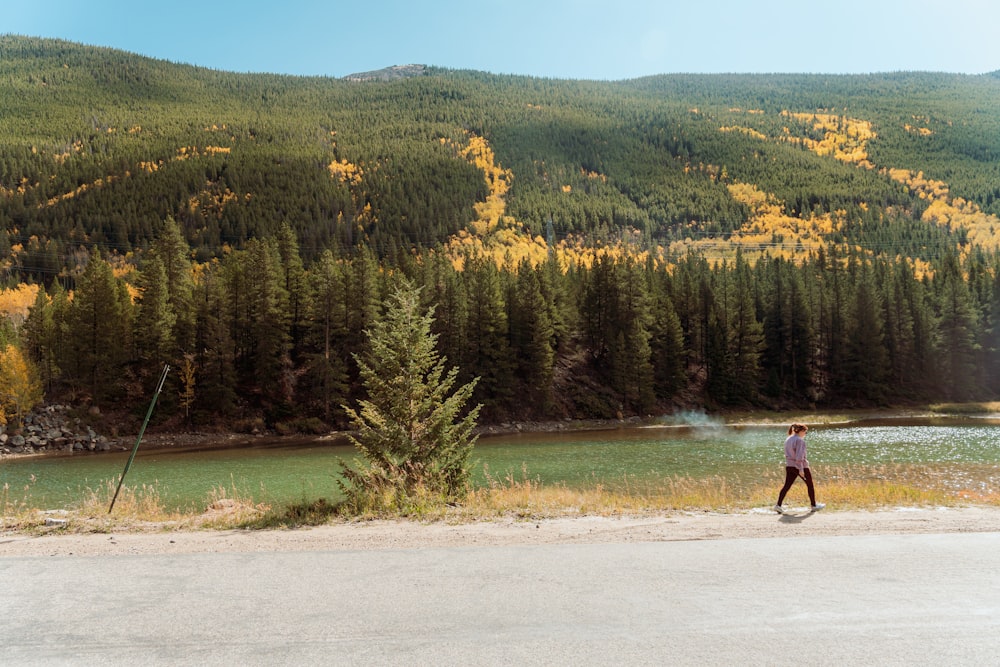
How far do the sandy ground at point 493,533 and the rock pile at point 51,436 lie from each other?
160ft

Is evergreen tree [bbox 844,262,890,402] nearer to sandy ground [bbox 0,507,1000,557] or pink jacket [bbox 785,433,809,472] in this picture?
pink jacket [bbox 785,433,809,472]

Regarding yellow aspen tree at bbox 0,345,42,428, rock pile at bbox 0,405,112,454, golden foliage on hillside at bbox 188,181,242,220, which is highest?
golden foliage on hillside at bbox 188,181,242,220

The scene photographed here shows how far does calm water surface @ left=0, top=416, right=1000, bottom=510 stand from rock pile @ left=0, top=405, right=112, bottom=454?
182 inches

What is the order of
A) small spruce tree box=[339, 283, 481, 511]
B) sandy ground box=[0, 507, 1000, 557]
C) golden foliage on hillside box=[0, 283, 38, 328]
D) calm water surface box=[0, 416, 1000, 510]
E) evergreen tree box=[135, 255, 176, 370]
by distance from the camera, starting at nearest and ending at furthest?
sandy ground box=[0, 507, 1000, 557]
small spruce tree box=[339, 283, 481, 511]
calm water surface box=[0, 416, 1000, 510]
evergreen tree box=[135, 255, 176, 370]
golden foliage on hillside box=[0, 283, 38, 328]

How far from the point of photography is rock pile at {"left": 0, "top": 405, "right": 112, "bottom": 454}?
4953 centimetres

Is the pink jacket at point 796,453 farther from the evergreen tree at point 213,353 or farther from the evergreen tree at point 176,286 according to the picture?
the evergreen tree at point 176,286

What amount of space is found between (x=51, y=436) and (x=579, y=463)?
45.8 metres

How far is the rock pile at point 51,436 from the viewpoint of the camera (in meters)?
49.5

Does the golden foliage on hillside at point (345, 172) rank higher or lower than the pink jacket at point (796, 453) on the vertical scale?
higher

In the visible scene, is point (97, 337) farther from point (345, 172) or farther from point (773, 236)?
point (773, 236)

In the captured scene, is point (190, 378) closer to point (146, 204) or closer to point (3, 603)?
point (3, 603)

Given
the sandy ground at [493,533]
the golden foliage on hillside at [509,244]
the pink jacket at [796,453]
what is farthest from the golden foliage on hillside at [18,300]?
the pink jacket at [796,453]

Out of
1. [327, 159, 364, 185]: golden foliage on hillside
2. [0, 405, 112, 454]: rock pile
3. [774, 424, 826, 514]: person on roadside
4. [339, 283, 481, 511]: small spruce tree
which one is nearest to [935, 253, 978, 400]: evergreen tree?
[774, 424, 826, 514]: person on roadside

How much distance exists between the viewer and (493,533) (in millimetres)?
10320
